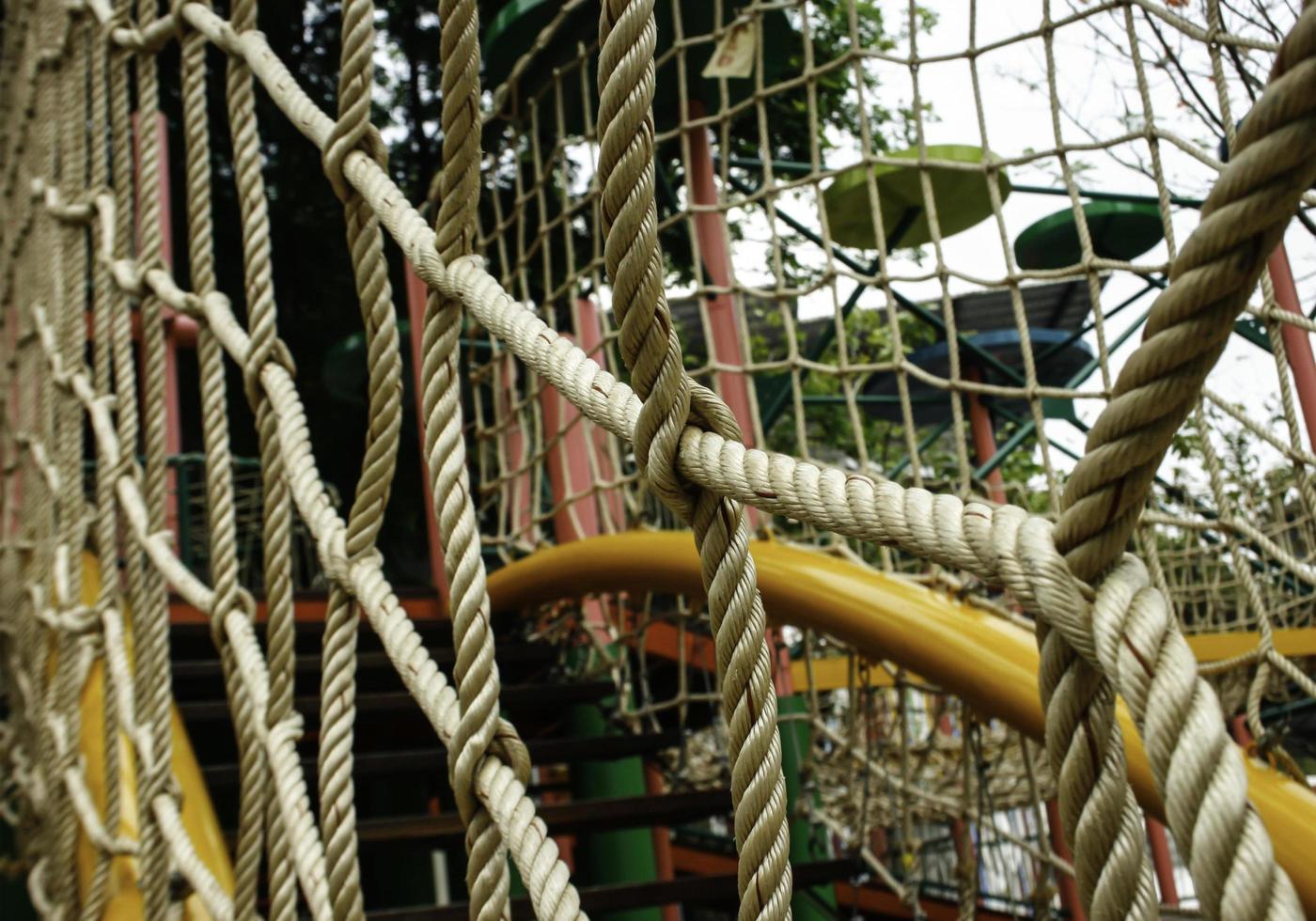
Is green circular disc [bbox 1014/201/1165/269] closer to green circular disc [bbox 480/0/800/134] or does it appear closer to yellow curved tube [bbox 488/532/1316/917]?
green circular disc [bbox 480/0/800/134]

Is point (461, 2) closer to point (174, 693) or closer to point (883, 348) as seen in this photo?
point (174, 693)

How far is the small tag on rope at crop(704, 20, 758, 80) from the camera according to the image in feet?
5.69

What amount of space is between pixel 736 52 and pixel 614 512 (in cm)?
149

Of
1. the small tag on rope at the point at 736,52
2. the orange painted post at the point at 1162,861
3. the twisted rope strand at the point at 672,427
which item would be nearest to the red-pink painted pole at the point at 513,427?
the small tag on rope at the point at 736,52

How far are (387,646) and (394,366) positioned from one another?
0.59 feet

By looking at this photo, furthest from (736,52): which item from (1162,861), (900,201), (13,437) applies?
(1162,861)

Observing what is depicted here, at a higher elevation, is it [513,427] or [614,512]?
[513,427]

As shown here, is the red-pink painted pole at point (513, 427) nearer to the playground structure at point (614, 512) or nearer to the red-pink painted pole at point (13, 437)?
the playground structure at point (614, 512)

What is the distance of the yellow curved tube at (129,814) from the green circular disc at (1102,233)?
2.54 m

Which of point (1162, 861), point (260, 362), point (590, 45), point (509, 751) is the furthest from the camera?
point (1162, 861)

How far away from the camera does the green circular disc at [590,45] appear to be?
7.18 feet

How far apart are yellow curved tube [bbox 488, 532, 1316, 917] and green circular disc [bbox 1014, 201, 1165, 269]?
6.15 feet

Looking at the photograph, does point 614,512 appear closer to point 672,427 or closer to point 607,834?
point 607,834

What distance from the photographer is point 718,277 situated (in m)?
1.98
